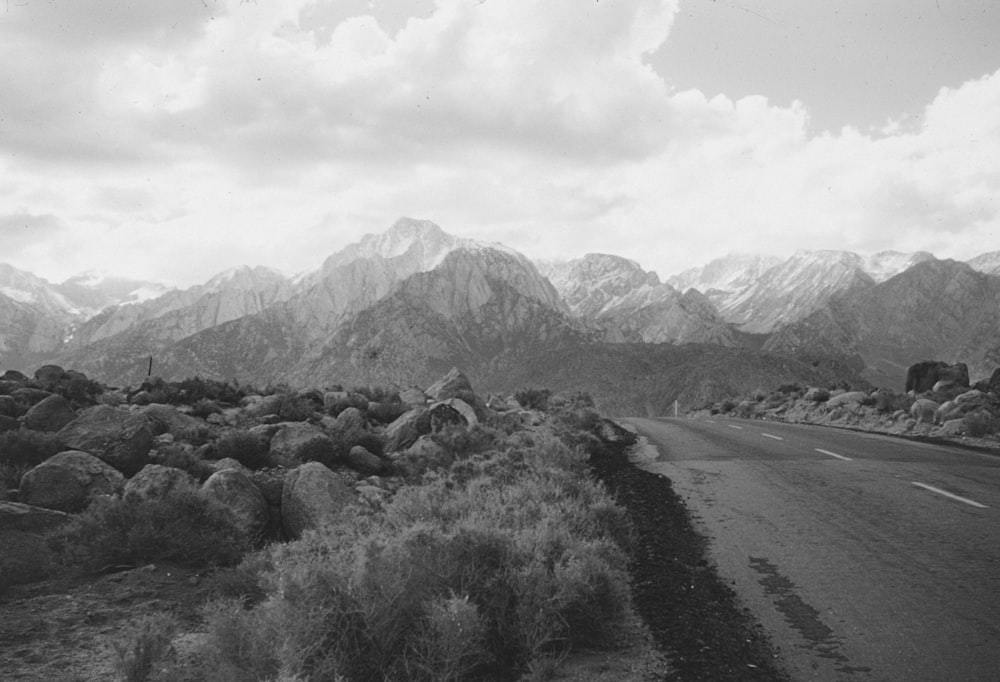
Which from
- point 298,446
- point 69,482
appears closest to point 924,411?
point 298,446

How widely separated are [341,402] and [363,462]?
25.4 feet

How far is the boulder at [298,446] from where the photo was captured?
13508mm

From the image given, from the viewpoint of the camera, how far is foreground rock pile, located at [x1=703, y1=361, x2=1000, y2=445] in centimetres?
2019

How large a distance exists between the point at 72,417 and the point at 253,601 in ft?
31.5

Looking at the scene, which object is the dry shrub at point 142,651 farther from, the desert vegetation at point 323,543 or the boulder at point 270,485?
the boulder at point 270,485

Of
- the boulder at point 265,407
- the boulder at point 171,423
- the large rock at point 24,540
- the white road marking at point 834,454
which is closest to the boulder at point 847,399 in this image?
the white road marking at point 834,454

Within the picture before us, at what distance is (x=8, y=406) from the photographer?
1533 centimetres

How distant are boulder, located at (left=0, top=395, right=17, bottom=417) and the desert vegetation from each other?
8 centimetres

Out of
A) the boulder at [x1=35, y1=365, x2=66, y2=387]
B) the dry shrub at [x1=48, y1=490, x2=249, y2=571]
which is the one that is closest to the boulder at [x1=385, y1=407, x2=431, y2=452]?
the dry shrub at [x1=48, y1=490, x2=249, y2=571]

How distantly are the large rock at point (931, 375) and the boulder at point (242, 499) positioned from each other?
29.8 metres

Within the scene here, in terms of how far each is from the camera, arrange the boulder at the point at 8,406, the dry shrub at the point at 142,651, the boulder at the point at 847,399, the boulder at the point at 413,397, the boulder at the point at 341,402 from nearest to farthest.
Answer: the dry shrub at the point at 142,651 < the boulder at the point at 8,406 < the boulder at the point at 341,402 < the boulder at the point at 413,397 < the boulder at the point at 847,399

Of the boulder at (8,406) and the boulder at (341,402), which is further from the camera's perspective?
the boulder at (341,402)

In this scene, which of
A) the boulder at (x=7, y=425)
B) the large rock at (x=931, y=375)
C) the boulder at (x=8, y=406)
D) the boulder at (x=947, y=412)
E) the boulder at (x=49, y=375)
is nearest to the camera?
the boulder at (x=7, y=425)

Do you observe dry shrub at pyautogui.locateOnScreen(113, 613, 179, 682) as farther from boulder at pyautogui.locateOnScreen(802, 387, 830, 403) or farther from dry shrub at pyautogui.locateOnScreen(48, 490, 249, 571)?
boulder at pyautogui.locateOnScreen(802, 387, 830, 403)
